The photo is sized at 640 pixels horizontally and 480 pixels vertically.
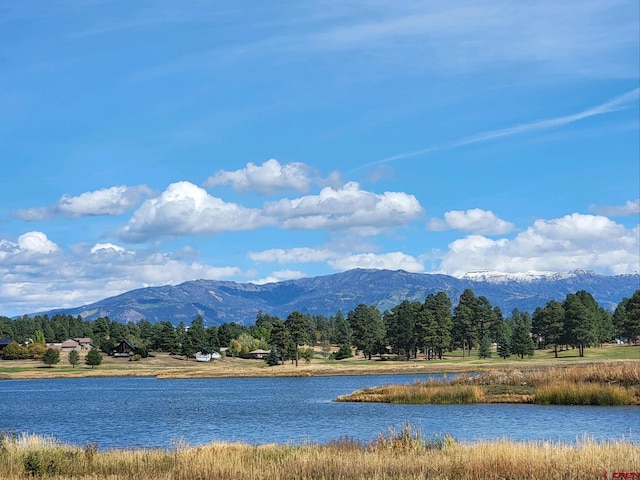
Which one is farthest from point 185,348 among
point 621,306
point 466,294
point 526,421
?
point 526,421

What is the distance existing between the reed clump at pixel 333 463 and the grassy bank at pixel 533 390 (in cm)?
3357

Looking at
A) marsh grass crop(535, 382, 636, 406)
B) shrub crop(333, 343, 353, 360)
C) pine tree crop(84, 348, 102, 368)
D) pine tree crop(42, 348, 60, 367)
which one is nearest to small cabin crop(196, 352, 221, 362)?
pine tree crop(84, 348, 102, 368)

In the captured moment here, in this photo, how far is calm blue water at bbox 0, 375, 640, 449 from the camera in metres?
44.2

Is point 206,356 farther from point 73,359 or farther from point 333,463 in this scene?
point 333,463

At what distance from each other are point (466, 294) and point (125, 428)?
124 m

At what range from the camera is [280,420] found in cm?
5656

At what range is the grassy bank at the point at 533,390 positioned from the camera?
57375mm

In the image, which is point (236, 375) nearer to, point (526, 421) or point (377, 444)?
point (526, 421)

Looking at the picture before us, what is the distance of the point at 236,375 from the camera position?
5354 inches

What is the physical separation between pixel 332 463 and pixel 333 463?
0.04 metres

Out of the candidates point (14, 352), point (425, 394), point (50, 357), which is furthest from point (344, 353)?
point (425, 394)

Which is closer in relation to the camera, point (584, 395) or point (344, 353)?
point (584, 395)

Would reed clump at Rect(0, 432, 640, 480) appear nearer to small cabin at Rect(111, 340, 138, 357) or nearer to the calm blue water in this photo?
the calm blue water

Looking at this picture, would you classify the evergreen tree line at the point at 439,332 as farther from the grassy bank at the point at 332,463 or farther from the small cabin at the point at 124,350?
the grassy bank at the point at 332,463
